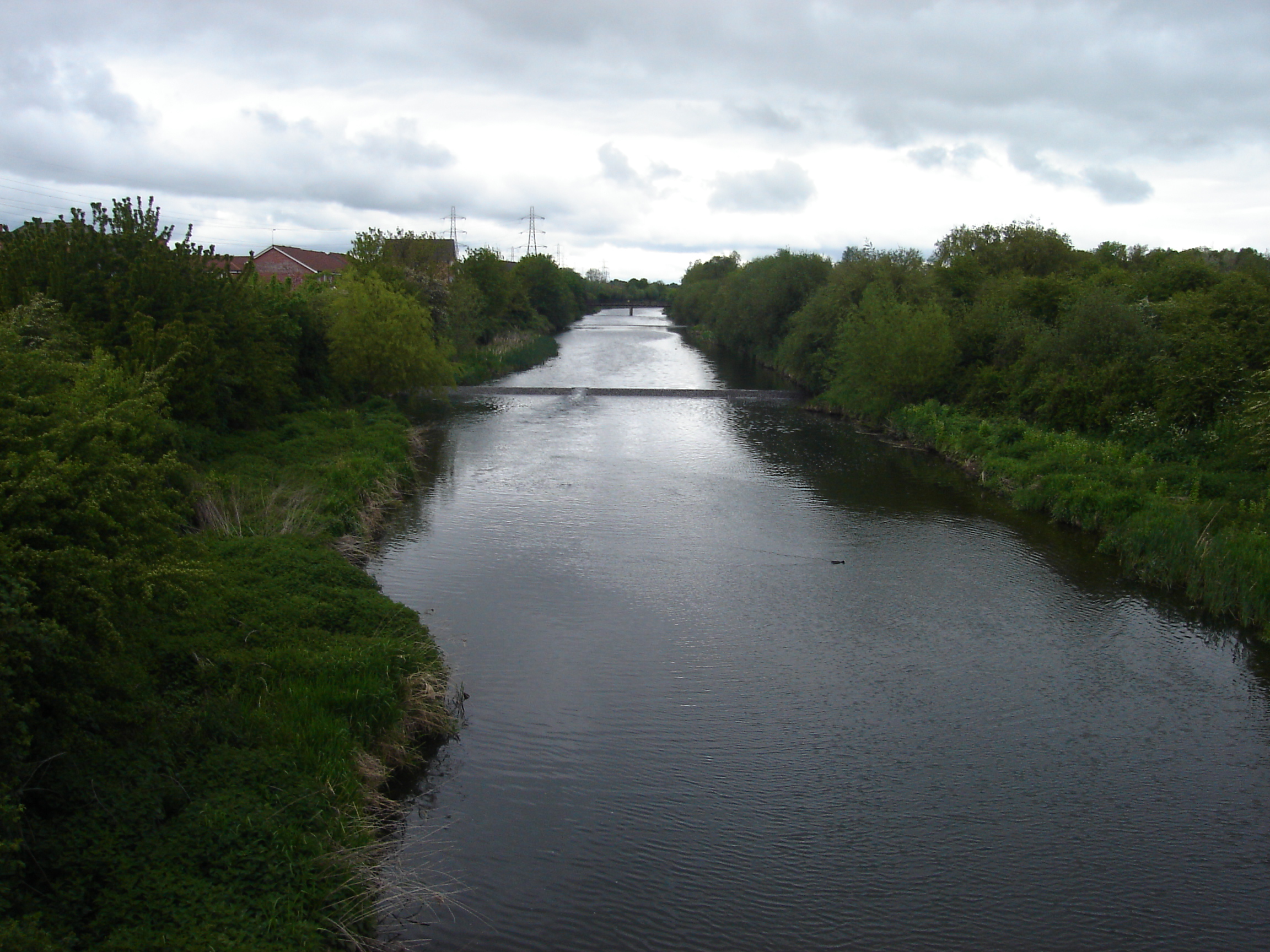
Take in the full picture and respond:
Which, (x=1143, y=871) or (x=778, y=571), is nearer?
(x=1143, y=871)

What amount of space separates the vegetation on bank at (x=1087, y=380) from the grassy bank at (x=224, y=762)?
13.8 meters

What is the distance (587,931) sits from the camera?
7.93 m

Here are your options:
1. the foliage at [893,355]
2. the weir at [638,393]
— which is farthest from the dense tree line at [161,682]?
the weir at [638,393]

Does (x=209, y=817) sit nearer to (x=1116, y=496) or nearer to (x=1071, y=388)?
(x=1116, y=496)

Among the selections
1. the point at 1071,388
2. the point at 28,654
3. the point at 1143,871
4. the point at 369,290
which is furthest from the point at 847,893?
the point at 369,290

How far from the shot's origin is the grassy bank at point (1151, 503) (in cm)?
1559

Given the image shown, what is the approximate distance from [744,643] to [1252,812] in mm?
6476

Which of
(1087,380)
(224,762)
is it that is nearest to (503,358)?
(1087,380)

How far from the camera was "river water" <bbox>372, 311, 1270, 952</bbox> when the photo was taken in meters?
8.29

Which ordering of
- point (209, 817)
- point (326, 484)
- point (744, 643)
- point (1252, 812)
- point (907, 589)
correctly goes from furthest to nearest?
point (326, 484) < point (907, 589) < point (744, 643) < point (1252, 812) < point (209, 817)

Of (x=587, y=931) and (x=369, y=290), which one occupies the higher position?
(x=369, y=290)

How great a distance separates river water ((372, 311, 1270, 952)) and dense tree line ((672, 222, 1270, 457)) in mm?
5750

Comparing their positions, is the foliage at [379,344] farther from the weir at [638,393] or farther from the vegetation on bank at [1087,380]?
the vegetation on bank at [1087,380]

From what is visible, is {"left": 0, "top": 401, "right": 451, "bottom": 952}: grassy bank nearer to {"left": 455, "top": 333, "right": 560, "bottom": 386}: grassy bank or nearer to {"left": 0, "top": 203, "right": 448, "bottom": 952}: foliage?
{"left": 0, "top": 203, "right": 448, "bottom": 952}: foliage
